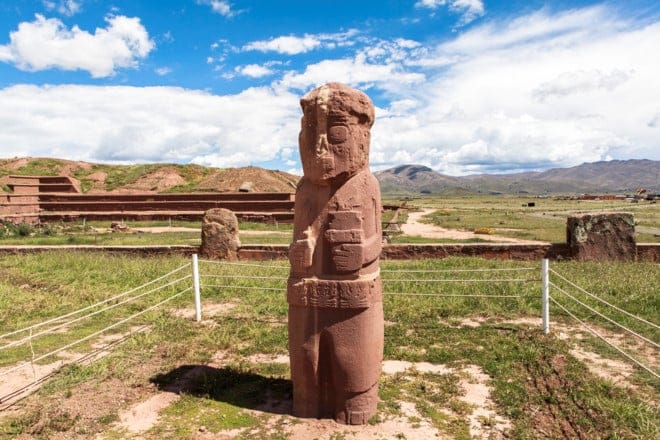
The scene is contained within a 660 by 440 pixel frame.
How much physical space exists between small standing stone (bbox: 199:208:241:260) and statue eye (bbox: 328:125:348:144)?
329 inches

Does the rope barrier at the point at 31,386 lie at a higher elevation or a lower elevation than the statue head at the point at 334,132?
lower

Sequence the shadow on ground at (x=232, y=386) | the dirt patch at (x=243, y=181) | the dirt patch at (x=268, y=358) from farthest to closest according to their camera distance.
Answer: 1. the dirt patch at (x=243, y=181)
2. the dirt patch at (x=268, y=358)
3. the shadow on ground at (x=232, y=386)

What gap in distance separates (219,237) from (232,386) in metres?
7.31

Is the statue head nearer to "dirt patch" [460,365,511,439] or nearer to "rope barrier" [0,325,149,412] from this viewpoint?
"dirt patch" [460,365,511,439]

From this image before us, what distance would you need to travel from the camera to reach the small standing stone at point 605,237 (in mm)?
10641

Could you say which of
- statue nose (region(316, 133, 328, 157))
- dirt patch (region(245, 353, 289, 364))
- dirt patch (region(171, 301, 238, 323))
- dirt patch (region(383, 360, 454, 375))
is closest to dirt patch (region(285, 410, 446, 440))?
dirt patch (region(383, 360, 454, 375))

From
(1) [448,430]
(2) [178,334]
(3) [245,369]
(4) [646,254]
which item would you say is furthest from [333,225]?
(4) [646,254]

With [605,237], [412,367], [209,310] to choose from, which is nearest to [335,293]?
[412,367]

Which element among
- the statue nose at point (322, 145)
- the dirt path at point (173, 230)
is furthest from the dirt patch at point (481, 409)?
the dirt path at point (173, 230)

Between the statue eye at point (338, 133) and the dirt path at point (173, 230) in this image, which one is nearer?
the statue eye at point (338, 133)

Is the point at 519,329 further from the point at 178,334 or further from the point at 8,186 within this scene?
the point at 8,186

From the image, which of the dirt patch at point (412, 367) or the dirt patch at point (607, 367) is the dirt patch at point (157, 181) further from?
the dirt patch at point (607, 367)

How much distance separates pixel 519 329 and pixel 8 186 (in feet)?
95.2

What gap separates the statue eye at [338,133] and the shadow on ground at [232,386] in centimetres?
254
